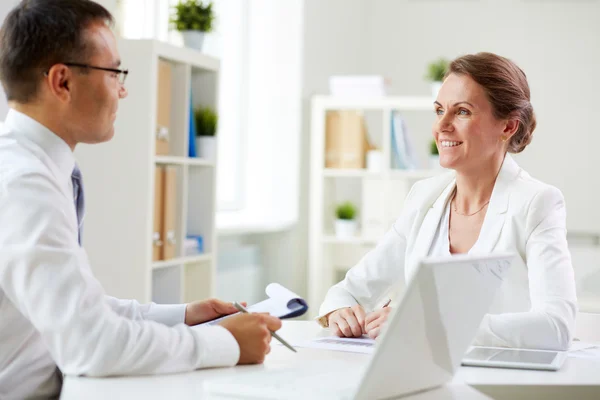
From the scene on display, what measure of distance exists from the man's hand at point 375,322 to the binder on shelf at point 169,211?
1.96m

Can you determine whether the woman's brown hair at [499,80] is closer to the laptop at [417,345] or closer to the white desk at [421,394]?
the white desk at [421,394]

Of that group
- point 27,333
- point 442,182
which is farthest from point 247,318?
point 442,182

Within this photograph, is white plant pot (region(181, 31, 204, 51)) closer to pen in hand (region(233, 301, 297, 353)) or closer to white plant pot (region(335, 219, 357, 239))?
white plant pot (region(335, 219, 357, 239))

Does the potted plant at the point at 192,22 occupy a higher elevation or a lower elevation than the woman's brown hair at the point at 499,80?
higher

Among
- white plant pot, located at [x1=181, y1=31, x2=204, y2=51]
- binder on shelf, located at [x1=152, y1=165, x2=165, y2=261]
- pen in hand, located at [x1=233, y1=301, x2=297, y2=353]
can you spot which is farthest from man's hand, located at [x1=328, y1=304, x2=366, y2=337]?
white plant pot, located at [x1=181, y1=31, x2=204, y2=51]

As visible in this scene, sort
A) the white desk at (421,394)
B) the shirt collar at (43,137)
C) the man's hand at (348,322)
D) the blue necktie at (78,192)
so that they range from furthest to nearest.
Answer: the man's hand at (348,322)
the blue necktie at (78,192)
the shirt collar at (43,137)
the white desk at (421,394)

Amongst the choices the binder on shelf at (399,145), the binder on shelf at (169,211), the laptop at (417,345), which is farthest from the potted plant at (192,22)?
the laptop at (417,345)

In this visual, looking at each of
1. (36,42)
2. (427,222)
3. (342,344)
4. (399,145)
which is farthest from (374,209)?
(36,42)

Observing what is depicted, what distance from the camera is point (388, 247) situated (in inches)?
93.7

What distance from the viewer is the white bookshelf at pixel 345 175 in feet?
17.7

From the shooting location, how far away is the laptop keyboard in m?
1.30

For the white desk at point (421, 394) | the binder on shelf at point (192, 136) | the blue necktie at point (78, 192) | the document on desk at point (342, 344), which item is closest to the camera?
the white desk at point (421, 394)

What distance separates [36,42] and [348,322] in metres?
0.91

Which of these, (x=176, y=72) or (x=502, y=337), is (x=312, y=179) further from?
(x=502, y=337)
